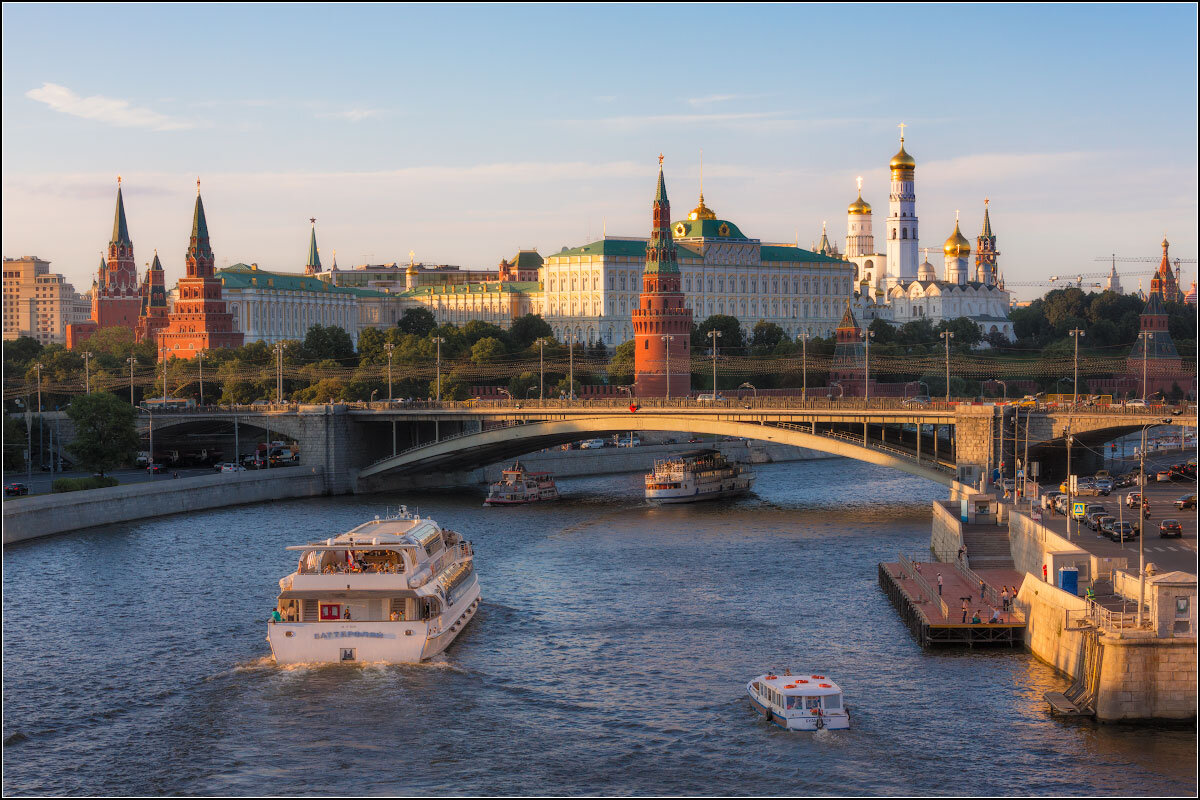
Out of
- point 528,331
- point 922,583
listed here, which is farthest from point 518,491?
point 528,331

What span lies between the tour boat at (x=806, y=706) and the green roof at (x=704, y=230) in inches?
5898

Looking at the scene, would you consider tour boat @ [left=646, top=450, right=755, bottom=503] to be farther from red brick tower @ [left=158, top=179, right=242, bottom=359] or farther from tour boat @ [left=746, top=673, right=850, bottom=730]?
red brick tower @ [left=158, top=179, right=242, bottom=359]

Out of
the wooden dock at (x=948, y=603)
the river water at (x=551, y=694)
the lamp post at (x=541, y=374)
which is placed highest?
the lamp post at (x=541, y=374)

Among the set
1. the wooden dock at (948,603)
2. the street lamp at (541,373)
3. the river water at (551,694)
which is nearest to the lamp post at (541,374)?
the street lamp at (541,373)

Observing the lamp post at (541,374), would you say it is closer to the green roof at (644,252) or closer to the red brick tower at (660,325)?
the red brick tower at (660,325)

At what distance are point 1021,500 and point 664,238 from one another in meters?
64.5

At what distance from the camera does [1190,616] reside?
101 feet

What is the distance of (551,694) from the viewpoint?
35312mm

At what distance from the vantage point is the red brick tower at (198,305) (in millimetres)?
142125

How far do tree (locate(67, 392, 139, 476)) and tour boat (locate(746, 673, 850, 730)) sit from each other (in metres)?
47.1

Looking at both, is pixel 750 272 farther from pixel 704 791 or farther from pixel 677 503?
pixel 704 791

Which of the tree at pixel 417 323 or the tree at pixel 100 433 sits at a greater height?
the tree at pixel 417 323

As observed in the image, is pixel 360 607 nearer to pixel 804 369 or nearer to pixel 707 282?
pixel 804 369

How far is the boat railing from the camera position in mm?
40094
